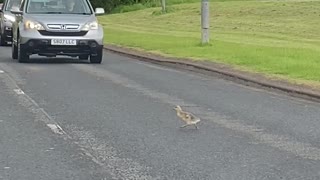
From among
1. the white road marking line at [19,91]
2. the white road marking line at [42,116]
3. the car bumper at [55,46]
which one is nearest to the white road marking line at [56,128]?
the white road marking line at [42,116]

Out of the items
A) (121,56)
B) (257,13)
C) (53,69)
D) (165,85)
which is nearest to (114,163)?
(165,85)

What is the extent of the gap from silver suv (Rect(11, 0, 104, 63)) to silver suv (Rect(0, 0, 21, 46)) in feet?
21.9

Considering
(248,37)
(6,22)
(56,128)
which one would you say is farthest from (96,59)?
(248,37)

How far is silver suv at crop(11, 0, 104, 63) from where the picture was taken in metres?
20.3

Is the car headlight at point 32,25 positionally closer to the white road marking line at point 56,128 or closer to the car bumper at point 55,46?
the car bumper at point 55,46

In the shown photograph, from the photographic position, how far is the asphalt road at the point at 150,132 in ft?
25.9

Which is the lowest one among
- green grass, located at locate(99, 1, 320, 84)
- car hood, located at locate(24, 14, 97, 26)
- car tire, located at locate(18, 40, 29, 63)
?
green grass, located at locate(99, 1, 320, 84)

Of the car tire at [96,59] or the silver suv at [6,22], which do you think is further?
the silver suv at [6,22]

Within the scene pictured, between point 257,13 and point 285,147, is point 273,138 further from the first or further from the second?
point 257,13

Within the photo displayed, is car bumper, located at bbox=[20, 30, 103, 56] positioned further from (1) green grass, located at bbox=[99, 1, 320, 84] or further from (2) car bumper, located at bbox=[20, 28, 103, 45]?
(1) green grass, located at bbox=[99, 1, 320, 84]

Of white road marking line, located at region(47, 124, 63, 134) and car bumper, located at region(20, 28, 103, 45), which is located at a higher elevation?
car bumper, located at region(20, 28, 103, 45)

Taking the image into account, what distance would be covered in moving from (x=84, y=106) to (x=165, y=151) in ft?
12.1

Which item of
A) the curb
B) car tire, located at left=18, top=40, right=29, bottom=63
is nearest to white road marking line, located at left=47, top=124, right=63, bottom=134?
the curb

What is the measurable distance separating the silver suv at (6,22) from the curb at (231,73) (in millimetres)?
4323
